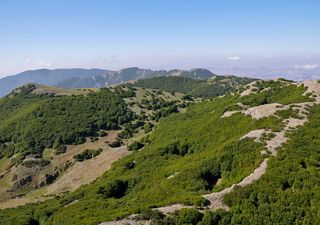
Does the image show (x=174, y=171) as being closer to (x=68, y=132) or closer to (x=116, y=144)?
(x=116, y=144)

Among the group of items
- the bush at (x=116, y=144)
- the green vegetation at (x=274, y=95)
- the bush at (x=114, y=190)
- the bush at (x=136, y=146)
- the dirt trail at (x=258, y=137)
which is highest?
the green vegetation at (x=274, y=95)

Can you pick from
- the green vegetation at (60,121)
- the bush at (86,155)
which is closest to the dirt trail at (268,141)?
the bush at (86,155)

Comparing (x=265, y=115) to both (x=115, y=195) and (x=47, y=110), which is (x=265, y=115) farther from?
(x=47, y=110)

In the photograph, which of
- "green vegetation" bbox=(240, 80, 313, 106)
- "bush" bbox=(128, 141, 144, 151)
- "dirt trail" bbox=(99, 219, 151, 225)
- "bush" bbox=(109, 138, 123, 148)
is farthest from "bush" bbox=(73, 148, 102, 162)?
"dirt trail" bbox=(99, 219, 151, 225)

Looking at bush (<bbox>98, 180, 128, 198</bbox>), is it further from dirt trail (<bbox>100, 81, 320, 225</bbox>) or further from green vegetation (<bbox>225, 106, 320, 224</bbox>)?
green vegetation (<bbox>225, 106, 320, 224</bbox>)

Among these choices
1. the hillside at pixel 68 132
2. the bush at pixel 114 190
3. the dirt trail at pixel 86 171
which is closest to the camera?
the bush at pixel 114 190

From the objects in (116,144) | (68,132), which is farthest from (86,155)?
(68,132)

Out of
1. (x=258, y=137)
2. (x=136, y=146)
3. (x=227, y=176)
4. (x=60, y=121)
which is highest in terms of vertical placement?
(x=258, y=137)

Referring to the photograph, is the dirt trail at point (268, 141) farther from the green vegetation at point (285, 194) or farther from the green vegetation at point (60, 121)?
the green vegetation at point (60, 121)

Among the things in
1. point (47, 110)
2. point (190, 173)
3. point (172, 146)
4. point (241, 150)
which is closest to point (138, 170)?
point (172, 146)
